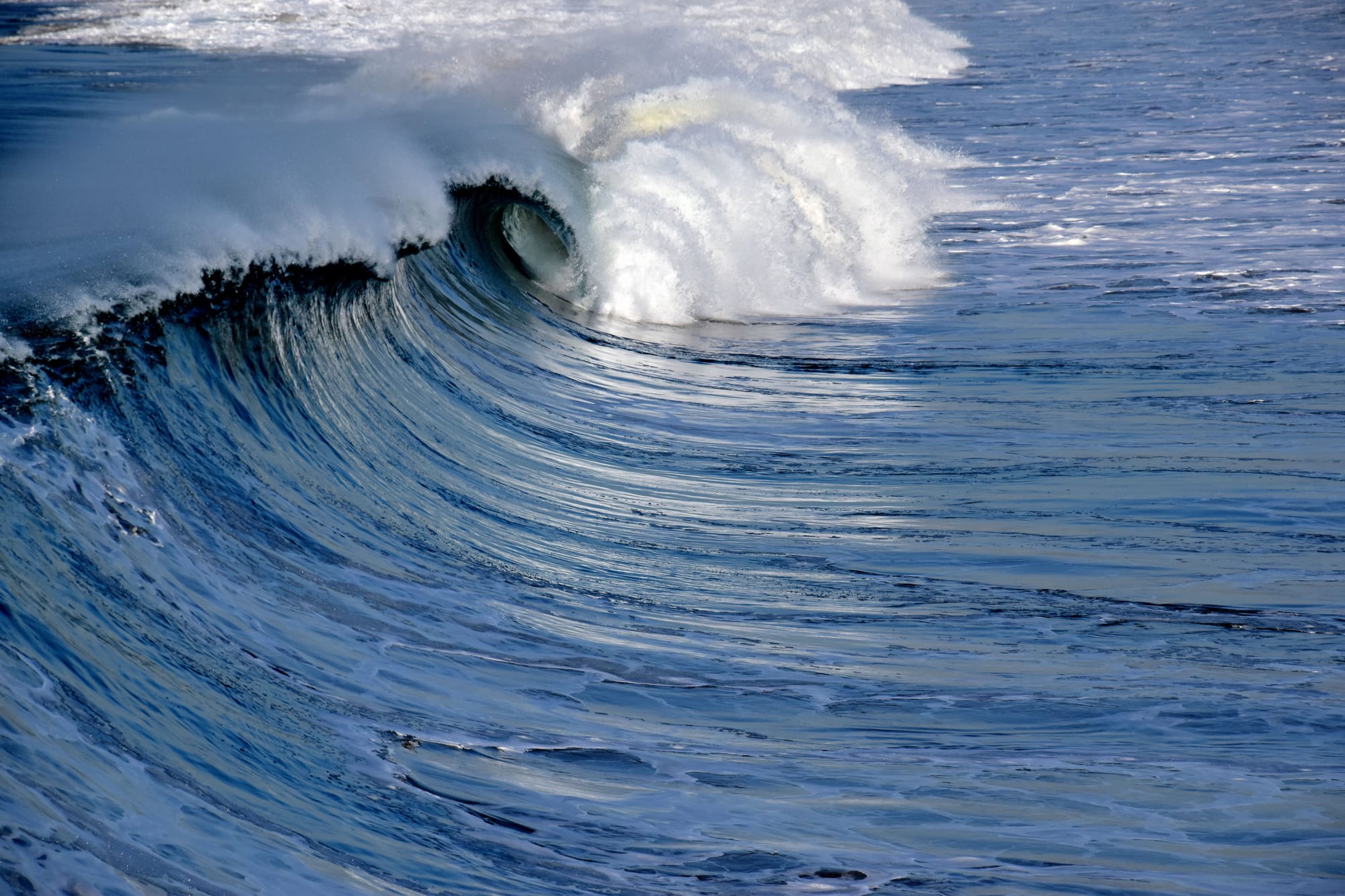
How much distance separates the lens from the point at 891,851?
10.9ft

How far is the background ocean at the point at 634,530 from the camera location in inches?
129

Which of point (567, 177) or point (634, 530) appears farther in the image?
point (567, 177)

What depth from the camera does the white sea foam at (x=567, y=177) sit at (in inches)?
243

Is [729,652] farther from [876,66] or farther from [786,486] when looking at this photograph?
[876,66]

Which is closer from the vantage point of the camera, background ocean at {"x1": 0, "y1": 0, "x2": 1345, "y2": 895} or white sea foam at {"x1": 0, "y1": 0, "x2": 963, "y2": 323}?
background ocean at {"x1": 0, "y1": 0, "x2": 1345, "y2": 895}

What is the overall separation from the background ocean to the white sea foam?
5 centimetres

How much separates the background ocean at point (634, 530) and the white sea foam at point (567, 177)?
53 mm

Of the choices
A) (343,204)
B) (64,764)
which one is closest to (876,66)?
(343,204)

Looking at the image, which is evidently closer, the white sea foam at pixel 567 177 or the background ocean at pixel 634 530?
the background ocean at pixel 634 530

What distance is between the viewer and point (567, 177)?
424 inches

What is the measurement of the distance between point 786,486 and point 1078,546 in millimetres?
1433

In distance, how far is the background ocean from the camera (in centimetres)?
327

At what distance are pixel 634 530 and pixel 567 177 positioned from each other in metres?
5.54

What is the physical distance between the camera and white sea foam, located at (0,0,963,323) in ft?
20.2
